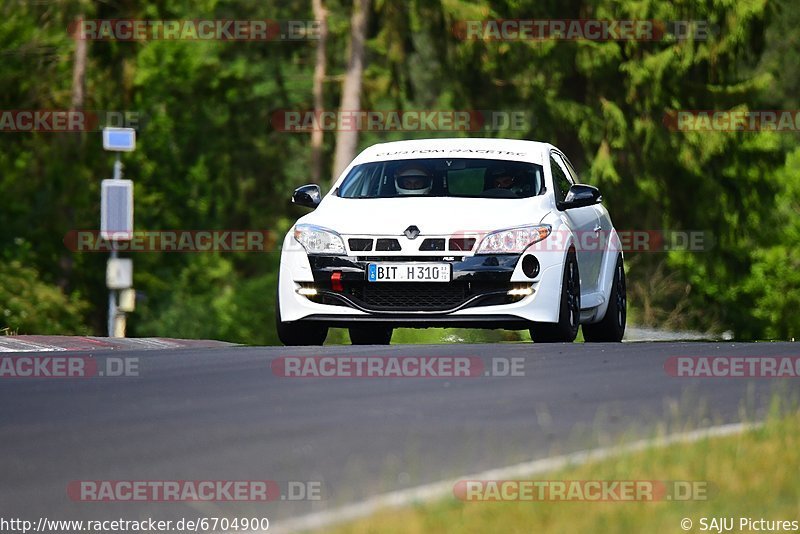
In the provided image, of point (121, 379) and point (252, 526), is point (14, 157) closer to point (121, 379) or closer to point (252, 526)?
point (121, 379)

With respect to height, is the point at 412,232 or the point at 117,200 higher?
the point at 412,232

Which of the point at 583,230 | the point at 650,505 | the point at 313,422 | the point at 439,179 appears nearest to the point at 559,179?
the point at 583,230

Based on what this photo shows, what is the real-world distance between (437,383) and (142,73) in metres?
45.8

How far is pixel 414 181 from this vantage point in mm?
16641

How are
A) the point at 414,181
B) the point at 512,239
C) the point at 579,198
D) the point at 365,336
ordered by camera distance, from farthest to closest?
the point at 365,336 → the point at 414,181 → the point at 579,198 → the point at 512,239

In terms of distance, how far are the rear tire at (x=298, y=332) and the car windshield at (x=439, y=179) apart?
4.25 feet

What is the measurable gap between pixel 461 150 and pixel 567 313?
2241 mm

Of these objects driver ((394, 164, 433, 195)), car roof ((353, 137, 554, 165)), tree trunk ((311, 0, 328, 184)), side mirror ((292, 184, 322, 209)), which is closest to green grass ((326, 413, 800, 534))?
driver ((394, 164, 433, 195))

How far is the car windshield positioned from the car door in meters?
0.34

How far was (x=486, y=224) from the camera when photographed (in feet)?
50.5

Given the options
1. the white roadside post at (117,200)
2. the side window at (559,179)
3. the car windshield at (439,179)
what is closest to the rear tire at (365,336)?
the car windshield at (439,179)

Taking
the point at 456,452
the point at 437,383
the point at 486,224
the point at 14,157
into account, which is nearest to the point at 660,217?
the point at 14,157

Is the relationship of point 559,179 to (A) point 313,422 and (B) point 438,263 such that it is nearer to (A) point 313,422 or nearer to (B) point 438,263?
(B) point 438,263

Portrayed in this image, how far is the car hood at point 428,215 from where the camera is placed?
15305 millimetres
